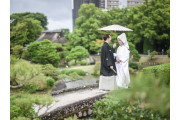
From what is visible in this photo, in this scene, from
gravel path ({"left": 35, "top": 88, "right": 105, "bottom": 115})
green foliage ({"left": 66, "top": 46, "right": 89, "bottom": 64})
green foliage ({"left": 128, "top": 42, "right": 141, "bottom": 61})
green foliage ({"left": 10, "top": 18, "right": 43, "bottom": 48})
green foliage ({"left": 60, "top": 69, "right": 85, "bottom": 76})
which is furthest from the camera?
green foliage ({"left": 66, "top": 46, "right": 89, "bottom": 64})

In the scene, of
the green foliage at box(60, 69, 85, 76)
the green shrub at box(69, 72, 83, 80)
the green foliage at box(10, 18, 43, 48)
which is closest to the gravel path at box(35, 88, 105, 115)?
the green shrub at box(69, 72, 83, 80)

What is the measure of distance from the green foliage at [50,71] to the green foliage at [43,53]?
37 centimetres

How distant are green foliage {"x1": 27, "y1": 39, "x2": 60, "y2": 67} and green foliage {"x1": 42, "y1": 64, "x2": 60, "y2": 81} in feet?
1.22

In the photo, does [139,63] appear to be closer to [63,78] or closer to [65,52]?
[63,78]

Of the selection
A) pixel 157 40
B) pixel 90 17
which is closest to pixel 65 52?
pixel 90 17

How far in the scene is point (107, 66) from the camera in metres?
3.62

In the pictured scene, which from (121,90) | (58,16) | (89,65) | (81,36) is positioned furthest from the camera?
(81,36)

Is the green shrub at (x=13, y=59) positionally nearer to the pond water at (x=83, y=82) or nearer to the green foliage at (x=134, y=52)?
the pond water at (x=83, y=82)

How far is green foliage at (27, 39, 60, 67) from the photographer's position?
696 cm

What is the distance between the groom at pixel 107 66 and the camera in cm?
357

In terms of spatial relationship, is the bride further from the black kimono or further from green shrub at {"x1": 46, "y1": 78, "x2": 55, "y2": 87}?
green shrub at {"x1": 46, "y1": 78, "x2": 55, "y2": 87}

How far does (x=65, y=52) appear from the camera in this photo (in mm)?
8195

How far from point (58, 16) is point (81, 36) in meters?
2.61

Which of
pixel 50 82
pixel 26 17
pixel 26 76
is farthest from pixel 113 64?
pixel 26 17
